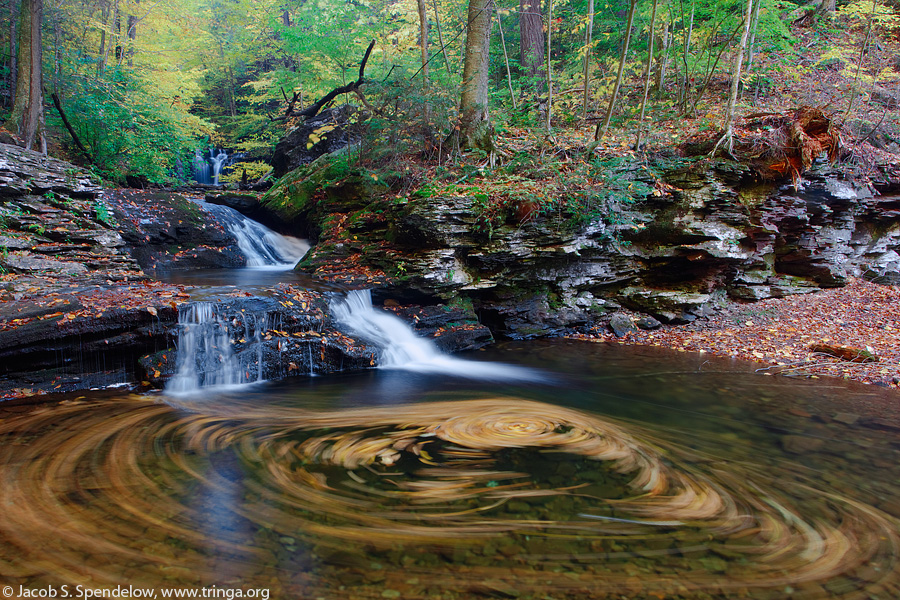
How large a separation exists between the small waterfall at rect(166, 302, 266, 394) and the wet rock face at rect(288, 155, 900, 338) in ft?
9.35

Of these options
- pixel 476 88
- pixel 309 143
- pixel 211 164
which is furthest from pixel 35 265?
pixel 211 164

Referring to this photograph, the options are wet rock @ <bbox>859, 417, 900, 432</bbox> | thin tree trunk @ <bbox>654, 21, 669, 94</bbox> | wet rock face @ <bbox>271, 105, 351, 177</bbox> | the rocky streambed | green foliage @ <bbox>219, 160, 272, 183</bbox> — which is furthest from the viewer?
green foliage @ <bbox>219, 160, 272, 183</bbox>

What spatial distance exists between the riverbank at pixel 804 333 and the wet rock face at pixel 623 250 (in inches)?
16.0

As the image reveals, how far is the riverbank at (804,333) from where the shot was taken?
645 cm

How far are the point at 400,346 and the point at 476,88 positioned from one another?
5.78 metres

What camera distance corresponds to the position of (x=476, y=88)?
364 inches

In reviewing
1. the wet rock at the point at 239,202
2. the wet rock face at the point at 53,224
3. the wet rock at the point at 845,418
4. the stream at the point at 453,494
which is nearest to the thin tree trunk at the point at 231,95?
the wet rock at the point at 239,202

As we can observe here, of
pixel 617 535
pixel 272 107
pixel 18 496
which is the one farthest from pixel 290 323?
pixel 272 107

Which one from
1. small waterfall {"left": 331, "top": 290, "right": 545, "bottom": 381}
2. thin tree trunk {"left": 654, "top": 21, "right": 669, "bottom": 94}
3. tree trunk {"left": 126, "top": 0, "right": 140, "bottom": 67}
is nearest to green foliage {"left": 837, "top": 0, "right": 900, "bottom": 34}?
thin tree trunk {"left": 654, "top": 21, "right": 669, "bottom": 94}

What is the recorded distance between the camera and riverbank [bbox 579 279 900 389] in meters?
6.45

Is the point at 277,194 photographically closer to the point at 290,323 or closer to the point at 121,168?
the point at 121,168

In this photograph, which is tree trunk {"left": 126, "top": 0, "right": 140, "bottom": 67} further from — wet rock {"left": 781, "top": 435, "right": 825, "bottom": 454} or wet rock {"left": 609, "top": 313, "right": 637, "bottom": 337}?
wet rock {"left": 781, "top": 435, "right": 825, "bottom": 454}

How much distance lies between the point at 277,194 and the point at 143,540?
35.7ft

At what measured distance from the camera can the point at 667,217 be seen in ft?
30.0
